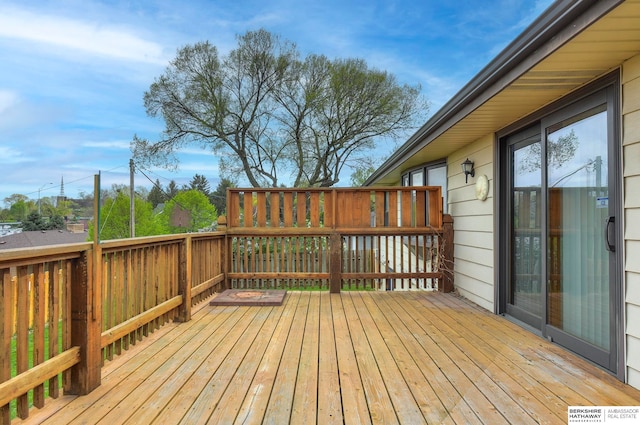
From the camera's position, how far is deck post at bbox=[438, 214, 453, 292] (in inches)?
192

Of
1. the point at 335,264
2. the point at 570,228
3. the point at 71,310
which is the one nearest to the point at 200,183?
the point at 335,264

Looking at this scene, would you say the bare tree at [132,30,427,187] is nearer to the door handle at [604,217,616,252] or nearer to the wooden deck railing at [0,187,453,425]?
the wooden deck railing at [0,187,453,425]

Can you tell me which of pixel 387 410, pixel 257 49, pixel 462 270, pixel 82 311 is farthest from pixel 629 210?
pixel 257 49

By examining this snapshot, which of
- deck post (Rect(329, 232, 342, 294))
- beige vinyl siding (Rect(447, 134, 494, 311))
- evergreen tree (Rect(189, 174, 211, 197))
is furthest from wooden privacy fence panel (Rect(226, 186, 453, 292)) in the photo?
evergreen tree (Rect(189, 174, 211, 197))

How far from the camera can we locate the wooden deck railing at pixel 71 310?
1581mm

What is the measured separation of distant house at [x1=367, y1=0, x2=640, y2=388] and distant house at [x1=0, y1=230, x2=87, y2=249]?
291cm

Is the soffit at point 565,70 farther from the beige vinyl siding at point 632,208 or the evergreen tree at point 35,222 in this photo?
the evergreen tree at point 35,222

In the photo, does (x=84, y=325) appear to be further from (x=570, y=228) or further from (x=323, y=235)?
(x=570, y=228)

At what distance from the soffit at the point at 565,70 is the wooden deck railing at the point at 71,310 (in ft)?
9.80

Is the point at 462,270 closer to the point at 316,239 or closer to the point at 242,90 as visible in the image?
the point at 316,239

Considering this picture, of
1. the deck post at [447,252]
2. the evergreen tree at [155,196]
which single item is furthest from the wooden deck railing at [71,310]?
the evergreen tree at [155,196]

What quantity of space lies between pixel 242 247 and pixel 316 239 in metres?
1.12

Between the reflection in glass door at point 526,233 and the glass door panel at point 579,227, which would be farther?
the reflection in glass door at point 526,233

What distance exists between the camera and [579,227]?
8.46 ft
